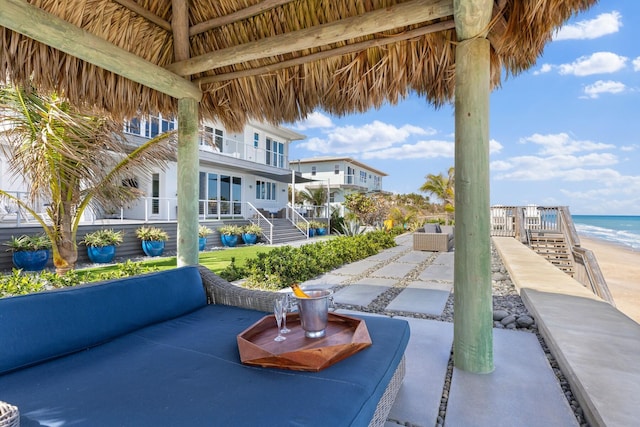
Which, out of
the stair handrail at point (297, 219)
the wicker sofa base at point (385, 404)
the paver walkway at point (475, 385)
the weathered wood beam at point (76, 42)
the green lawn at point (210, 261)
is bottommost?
the paver walkway at point (475, 385)

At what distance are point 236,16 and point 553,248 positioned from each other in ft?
44.1

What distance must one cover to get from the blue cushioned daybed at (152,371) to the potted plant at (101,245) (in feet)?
23.9

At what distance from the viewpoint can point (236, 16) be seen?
3449 millimetres

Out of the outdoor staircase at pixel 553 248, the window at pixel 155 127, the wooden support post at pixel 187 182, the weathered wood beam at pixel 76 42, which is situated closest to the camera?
the weathered wood beam at pixel 76 42

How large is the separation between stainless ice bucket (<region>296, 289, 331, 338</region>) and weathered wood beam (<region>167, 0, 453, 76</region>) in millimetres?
2252

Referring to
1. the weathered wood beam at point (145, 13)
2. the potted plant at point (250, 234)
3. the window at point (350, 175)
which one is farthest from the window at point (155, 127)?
the window at point (350, 175)

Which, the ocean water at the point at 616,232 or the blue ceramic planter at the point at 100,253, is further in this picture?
the ocean water at the point at 616,232

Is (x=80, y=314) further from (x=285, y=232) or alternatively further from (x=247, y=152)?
(x=247, y=152)

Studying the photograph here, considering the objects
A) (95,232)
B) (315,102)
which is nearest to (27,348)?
(315,102)

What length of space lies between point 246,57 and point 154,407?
10.1 feet

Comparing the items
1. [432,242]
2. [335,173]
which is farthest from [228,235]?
[335,173]

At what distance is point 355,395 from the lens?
1.47 metres

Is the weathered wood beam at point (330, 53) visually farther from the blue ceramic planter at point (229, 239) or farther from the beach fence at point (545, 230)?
the blue ceramic planter at point (229, 239)

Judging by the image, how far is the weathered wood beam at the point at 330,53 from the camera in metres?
2.86
